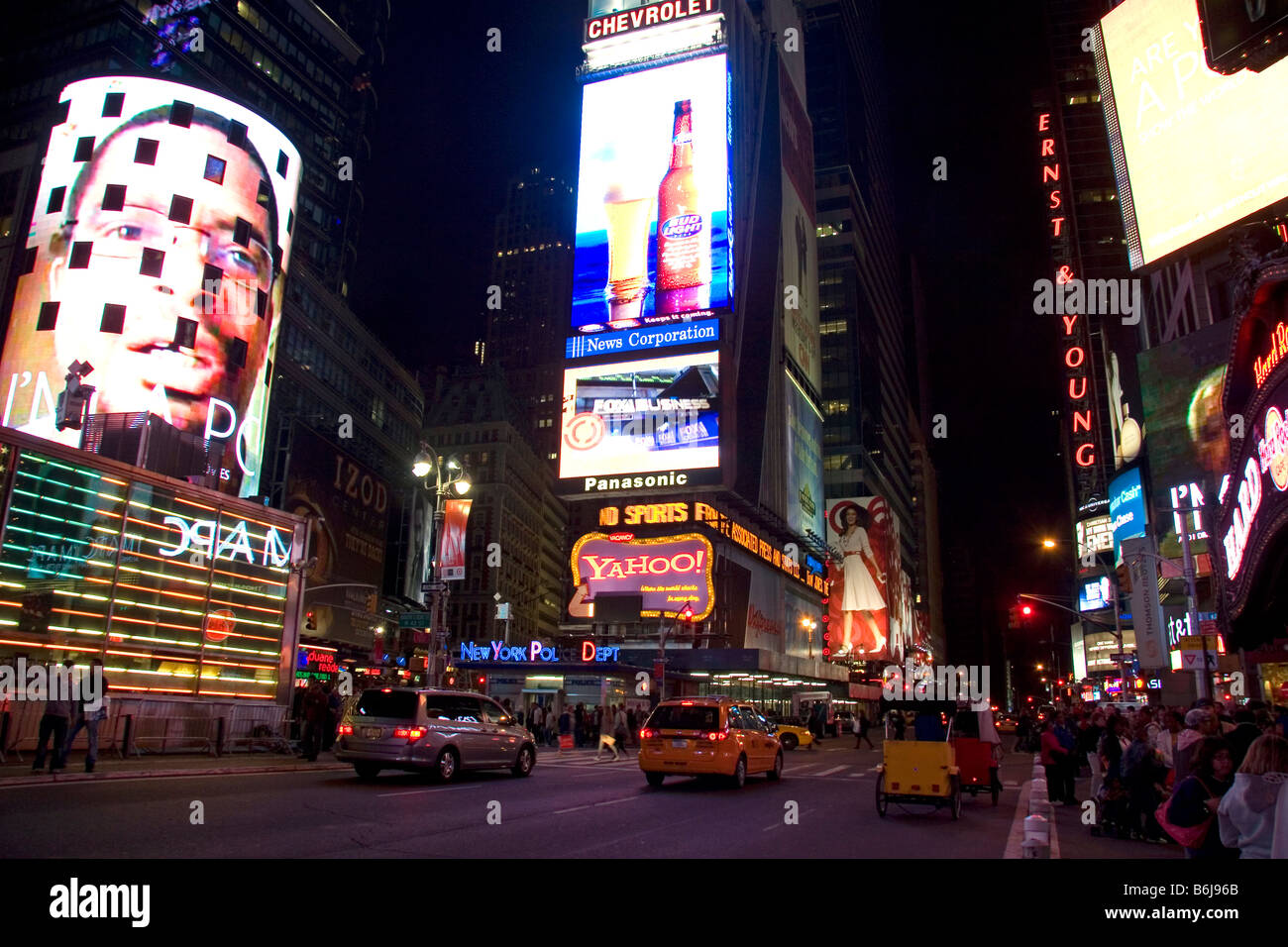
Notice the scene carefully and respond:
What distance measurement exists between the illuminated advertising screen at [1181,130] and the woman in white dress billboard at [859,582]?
70.4 meters

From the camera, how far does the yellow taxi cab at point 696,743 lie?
1833 centimetres

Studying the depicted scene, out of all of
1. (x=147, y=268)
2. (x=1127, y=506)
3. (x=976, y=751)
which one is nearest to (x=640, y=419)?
(x=147, y=268)

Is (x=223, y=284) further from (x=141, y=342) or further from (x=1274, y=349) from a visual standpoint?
(x=1274, y=349)

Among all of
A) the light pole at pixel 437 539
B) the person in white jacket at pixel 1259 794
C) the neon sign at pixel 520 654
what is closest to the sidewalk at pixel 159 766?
the light pole at pixel 437 539

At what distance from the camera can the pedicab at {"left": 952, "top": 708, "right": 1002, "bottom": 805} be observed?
55.3 ft

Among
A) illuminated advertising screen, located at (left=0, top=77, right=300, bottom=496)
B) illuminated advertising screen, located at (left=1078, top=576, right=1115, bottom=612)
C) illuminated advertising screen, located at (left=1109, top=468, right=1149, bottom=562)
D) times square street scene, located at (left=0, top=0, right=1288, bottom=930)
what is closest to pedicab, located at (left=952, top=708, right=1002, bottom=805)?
times square street scene, located at (left=0, top=0, right=1288, bottom=930)

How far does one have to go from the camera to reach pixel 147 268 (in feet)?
161

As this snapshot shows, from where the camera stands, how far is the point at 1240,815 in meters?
5.99

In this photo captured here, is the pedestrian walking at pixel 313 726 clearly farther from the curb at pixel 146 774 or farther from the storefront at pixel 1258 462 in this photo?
the storefront at pixel 1258 462

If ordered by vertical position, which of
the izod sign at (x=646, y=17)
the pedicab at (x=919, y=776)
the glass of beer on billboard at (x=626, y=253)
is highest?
the izod sign at (x=646, y=17)

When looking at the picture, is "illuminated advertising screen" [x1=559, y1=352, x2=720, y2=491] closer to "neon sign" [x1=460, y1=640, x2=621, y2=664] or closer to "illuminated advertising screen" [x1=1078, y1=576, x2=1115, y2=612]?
"neon sign" [x1=460, y1=640, x2=621, y2=664]
